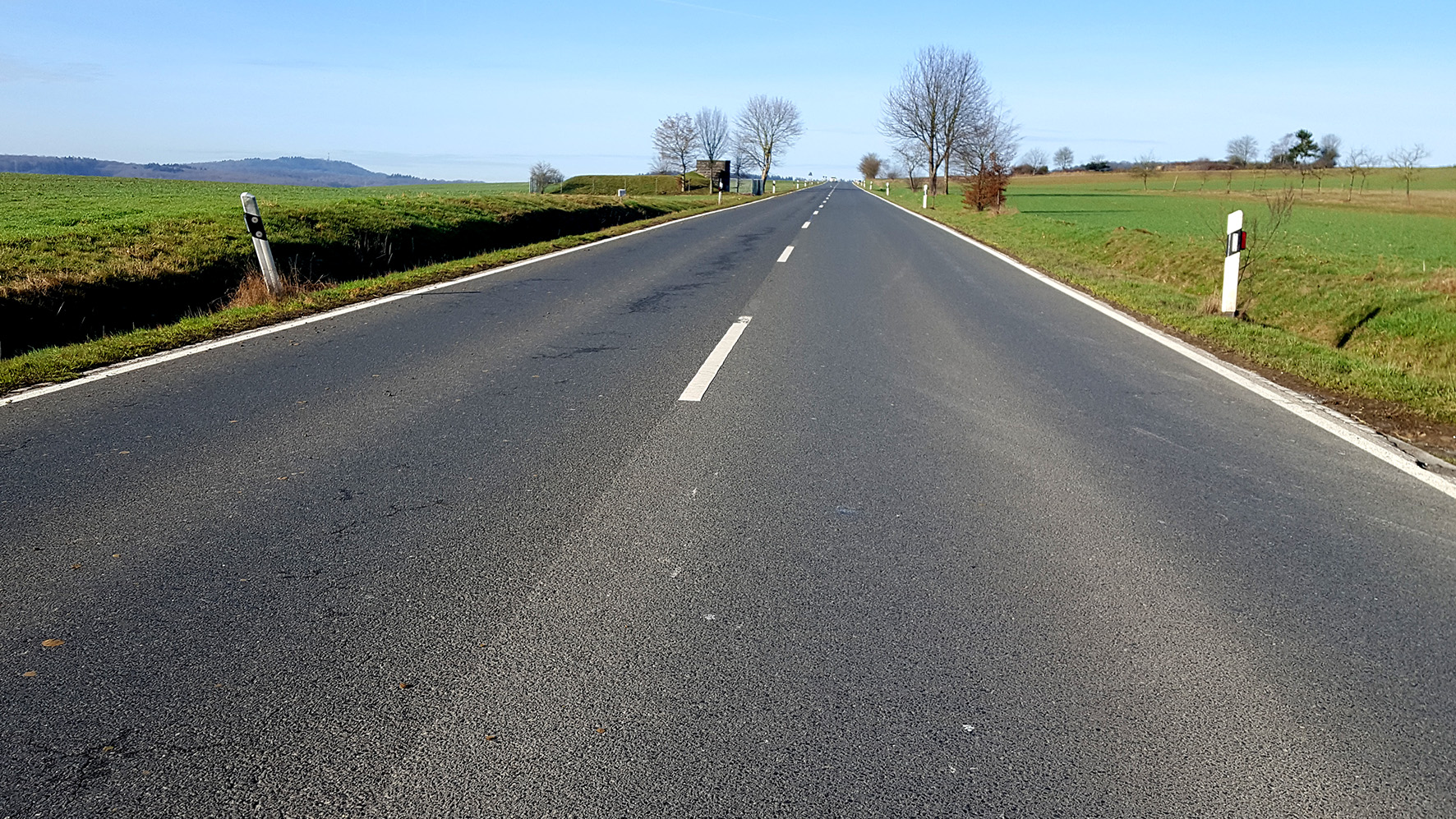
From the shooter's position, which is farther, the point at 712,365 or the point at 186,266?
the point at 186,266

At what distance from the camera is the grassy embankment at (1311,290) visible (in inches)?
266

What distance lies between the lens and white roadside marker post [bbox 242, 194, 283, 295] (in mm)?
9000

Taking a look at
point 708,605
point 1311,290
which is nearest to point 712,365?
point 708,605

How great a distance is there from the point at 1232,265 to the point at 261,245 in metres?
10.5

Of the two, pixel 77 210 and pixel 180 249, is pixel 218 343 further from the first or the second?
pixel 77 210

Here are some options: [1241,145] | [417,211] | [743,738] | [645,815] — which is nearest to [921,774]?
[743,738]

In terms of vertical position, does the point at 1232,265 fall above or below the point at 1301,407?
above

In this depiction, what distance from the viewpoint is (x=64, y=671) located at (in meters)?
2.41

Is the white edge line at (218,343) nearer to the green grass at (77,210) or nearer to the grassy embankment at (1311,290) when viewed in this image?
the green grass at (77,210)

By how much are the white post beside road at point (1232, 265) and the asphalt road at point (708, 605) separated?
393 centimetres

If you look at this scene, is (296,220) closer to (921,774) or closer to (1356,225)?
(921,774)

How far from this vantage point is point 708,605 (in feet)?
9.40

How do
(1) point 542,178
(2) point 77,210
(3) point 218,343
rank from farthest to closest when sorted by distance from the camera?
1. (1) point 542,178
2. (2) point 77,210
3. (3) point 218,343

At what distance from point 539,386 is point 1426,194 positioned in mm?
60772
